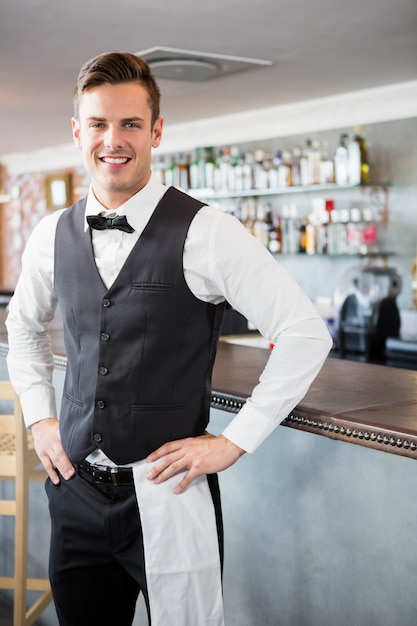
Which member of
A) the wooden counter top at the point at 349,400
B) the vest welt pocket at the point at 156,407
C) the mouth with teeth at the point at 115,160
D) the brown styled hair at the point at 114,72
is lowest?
the wooden counter top at the point at 349,400

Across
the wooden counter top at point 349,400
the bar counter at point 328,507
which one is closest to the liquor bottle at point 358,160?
the wooden counter top at point 349,400

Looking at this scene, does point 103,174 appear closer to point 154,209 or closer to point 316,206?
point 154,209

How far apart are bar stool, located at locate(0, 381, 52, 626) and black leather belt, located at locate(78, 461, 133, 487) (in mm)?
641

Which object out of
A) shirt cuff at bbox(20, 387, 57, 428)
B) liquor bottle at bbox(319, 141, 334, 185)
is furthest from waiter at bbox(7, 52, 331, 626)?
liquor bottle at bbox(319, 141, 334, 185)

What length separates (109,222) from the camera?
4.80 ft

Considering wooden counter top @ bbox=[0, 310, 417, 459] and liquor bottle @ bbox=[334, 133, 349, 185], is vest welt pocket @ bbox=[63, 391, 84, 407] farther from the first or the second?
liquor bottle @ bbox=[334, 133, 349, 185]

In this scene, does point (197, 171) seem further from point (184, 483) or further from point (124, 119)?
point (184, 483)

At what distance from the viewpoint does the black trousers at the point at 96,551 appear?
1.49 m

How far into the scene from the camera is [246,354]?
2377 millimetres

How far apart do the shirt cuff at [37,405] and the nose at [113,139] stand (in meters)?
0.59

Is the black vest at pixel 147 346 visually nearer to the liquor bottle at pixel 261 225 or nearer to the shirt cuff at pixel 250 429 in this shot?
the shirt cuff at pixel 250 429

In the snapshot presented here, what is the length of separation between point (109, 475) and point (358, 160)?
4.93 metres

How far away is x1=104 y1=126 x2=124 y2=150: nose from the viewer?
55.1 inches

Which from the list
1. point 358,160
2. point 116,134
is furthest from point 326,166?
point 116,134
